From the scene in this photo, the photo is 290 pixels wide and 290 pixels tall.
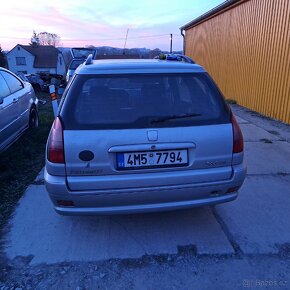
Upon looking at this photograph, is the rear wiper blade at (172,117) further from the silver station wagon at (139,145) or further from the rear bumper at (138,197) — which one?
the rear bumper at (138,197)

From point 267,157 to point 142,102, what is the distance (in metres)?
3.38

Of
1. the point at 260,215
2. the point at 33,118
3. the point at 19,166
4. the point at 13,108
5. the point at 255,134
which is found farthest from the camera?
the point at 33,118

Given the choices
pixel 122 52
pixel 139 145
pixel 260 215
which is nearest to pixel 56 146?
pixel 139 145

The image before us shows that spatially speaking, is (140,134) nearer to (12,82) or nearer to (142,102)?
(142,102)

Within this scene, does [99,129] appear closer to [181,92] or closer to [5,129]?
[181,92]

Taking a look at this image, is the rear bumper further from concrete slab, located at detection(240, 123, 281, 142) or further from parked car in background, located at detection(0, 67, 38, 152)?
concrete slab, located at detection(240, 123, 281, 142)

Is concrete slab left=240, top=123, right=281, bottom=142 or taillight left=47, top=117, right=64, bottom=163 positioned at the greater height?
taillight left=47, top=117, right=64, bottom=163

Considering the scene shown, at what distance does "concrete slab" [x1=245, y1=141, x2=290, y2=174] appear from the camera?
4.75 meters

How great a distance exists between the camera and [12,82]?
611cm

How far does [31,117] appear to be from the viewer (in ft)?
22.8

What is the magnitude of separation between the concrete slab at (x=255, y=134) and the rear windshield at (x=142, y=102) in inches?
152

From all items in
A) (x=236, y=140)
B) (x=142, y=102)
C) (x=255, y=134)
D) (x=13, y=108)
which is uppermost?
(x=142, y=102)

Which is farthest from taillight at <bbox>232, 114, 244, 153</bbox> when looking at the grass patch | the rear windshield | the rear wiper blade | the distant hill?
the distant hill

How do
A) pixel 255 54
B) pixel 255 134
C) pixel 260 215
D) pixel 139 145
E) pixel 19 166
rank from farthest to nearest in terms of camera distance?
pixel 255 54
pixel 255 134
pixel 19 166
pixel 260 215
pixel 139 145
